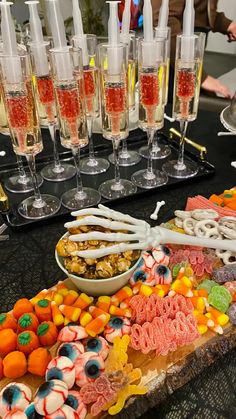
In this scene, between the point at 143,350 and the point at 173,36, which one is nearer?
the point at 143,350

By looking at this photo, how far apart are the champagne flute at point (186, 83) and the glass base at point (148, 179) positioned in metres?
0.03

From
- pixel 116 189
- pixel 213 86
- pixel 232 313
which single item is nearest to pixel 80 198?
pixel 116 189

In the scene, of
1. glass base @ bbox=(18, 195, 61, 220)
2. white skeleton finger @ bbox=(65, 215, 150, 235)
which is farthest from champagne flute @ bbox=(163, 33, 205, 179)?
white skeleton finger @ bbox=(65, 215, 150, 235)

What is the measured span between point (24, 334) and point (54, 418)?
0.14m

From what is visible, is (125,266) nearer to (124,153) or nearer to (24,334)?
(24,334)

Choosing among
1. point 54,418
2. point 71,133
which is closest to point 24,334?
point 54,418

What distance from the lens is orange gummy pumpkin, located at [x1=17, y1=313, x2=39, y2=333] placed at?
655 millimetres

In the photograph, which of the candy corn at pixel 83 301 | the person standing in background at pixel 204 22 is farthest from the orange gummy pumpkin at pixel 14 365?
the person standing in background at pixel 204 22

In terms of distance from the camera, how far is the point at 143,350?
636 mm

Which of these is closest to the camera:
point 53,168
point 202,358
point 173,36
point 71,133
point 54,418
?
point 54,418

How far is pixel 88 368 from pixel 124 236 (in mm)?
219

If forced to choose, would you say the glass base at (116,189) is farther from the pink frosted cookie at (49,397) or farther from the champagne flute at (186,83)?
the pink frosted cookie at (49,397)

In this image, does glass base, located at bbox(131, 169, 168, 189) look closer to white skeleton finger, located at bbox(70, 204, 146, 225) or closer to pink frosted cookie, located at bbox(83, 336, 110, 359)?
white skeleton finger, located at bbox(70, 204, 146, 225)

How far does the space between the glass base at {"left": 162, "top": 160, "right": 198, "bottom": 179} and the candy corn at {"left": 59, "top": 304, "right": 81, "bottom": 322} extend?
0.55 m
